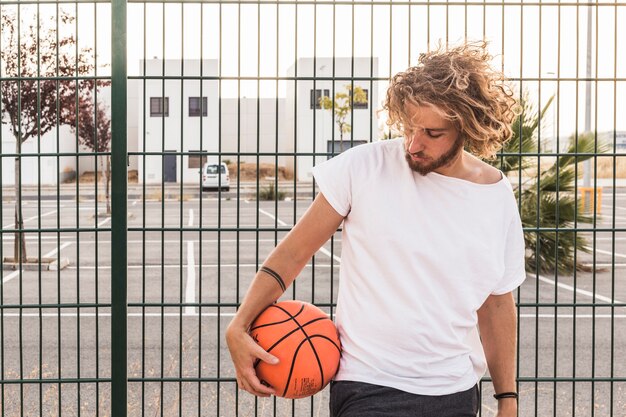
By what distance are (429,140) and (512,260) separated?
519mm

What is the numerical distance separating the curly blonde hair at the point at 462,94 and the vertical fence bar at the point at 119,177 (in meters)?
1.80

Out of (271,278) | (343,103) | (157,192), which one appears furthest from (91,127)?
(271,278)

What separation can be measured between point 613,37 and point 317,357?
2.53 meters

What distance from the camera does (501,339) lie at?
2535 mm

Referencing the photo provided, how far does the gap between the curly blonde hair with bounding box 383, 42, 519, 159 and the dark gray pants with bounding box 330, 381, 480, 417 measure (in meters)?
A: 0.73

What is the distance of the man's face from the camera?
2213 millimetres

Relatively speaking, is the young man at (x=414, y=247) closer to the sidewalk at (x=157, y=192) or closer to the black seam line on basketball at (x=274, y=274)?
the black seam line on basketball at (x=274, y=274)

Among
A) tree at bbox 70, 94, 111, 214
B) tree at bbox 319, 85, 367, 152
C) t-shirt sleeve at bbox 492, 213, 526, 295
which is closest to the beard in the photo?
t-shirt sleeve at bbox 492, 213, 526, 295

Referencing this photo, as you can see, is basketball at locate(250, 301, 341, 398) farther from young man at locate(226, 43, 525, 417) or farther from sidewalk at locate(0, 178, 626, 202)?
sidewalk at locate(0, 178, 626, 202)

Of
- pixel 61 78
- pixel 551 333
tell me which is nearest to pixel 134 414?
pixel 61 78

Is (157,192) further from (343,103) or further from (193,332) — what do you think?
(193,332)

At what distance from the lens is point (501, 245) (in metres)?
2.42

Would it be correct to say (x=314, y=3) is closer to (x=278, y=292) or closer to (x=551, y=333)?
(x=278, y=292)

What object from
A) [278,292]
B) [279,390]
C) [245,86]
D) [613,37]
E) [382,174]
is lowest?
[279,390]
